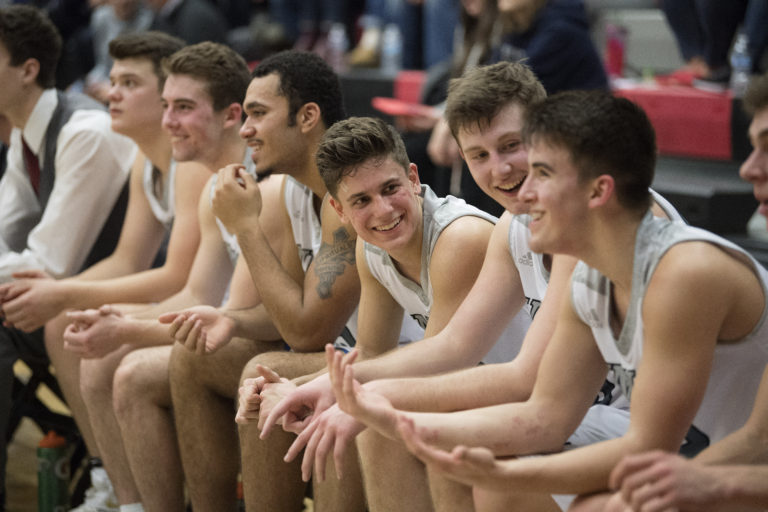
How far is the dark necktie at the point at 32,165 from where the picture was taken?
3707 millimetres

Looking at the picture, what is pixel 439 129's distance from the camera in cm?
423

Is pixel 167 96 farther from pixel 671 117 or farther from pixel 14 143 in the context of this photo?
pixel 671 117

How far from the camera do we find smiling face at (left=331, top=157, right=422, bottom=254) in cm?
225

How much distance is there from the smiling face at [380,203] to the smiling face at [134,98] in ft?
4.49

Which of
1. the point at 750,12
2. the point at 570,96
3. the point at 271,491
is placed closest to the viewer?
the point at 570,96

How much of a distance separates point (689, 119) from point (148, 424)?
8.76 feet

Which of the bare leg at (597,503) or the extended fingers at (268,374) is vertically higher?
the bare leg at (597,503)

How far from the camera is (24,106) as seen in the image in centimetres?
374

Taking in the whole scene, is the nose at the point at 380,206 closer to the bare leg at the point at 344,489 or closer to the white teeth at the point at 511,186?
the white teeth at the point at 511,186

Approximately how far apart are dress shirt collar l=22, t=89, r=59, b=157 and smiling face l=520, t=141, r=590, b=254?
2.47m

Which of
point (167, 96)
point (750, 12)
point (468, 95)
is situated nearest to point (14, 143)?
point (167, 96)

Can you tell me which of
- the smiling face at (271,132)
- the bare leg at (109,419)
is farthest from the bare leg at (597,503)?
the bare leg at (109,419)

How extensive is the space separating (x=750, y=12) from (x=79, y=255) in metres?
2.79

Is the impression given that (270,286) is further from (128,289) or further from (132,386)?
(128,289)
